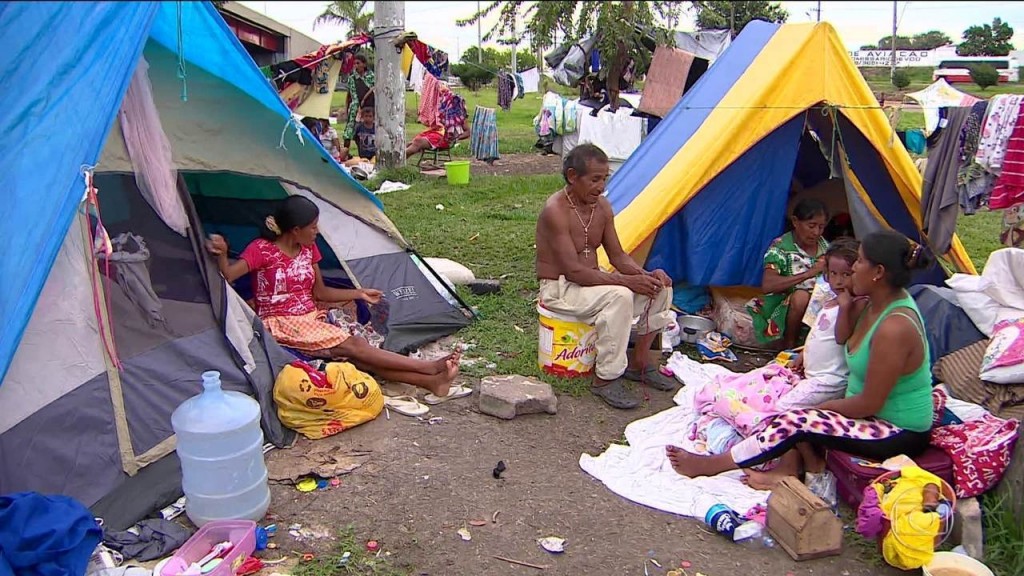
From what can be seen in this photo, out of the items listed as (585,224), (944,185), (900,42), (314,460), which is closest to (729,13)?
(900,42)

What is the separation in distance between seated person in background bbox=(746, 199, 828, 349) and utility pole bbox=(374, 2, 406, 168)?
632 centimetres

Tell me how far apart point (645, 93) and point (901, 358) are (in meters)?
7.95

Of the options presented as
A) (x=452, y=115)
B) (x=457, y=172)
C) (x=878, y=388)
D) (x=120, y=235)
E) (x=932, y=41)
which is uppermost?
(x=932, y=41)

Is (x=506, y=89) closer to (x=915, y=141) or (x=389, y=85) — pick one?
(x=389, y=85)

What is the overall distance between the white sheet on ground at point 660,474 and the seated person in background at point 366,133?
27.7 ft

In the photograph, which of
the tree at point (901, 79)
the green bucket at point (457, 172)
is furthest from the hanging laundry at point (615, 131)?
the tree at point (901, 79)

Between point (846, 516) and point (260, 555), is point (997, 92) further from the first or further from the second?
point (260, 555)

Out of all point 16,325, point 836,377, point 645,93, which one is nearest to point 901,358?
point 836,377

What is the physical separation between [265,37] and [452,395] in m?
15.6

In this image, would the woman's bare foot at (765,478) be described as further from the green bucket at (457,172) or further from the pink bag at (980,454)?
the green bucket at (457,172)

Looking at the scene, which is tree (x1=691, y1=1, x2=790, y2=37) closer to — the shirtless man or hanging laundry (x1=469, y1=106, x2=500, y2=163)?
hanging laundry (x1=469, y1=106, x2=500, y2=163)

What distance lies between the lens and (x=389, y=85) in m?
10.4

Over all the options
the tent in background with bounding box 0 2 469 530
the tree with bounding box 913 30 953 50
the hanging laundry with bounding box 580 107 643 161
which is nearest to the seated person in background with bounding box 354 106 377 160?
the hanging laundry with bounding box 580 107 643 161

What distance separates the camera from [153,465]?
330cm
